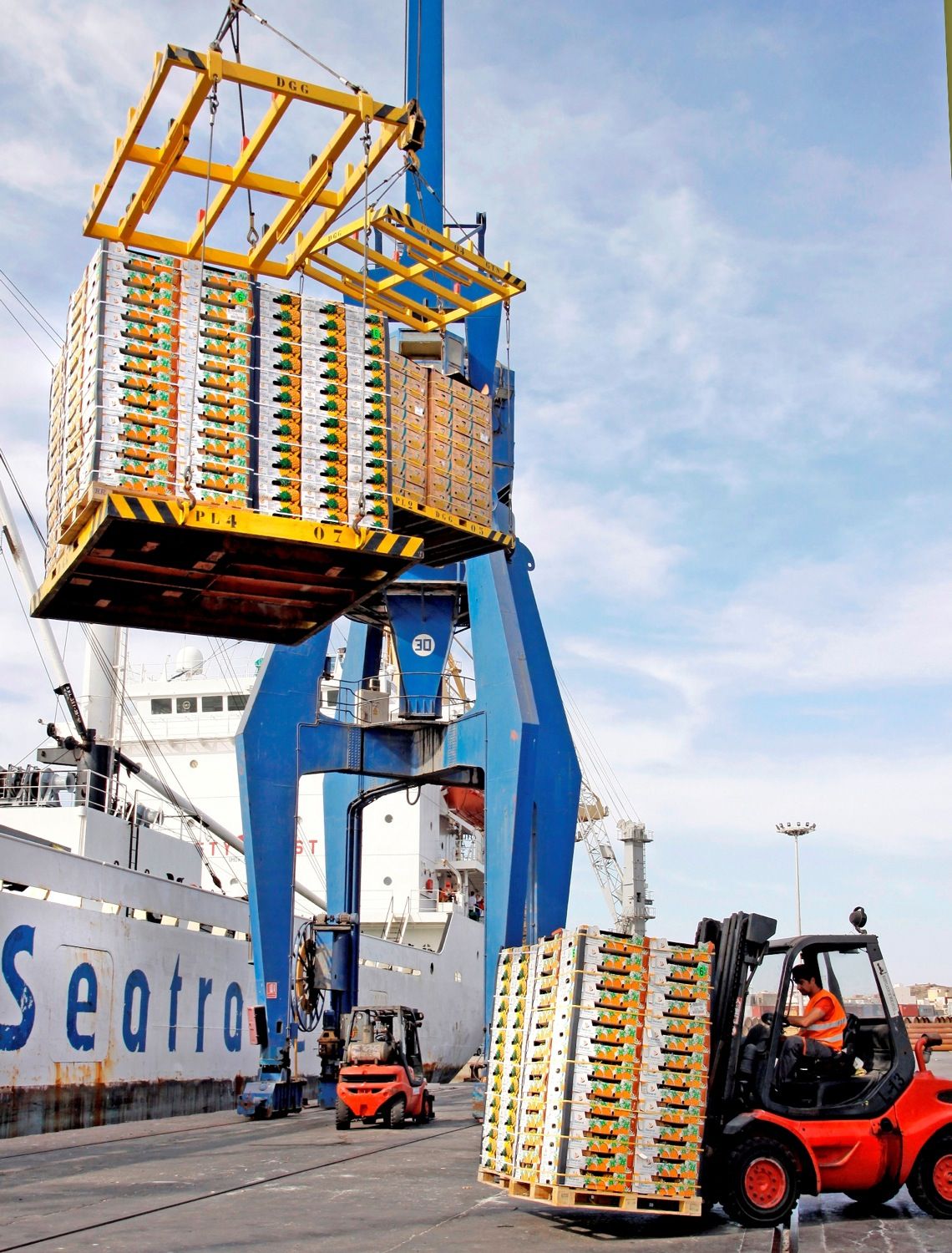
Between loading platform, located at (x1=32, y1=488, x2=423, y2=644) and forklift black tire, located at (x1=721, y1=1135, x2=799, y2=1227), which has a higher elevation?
loading platform, located at (x1=32, y1=488, x2=423, y2=644)

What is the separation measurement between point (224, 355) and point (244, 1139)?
10.1 m

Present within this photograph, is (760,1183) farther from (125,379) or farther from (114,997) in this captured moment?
(114,997)

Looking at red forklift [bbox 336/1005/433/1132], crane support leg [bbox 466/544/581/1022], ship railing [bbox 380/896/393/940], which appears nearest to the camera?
red forklift [bbox 336/1005/433/1132]

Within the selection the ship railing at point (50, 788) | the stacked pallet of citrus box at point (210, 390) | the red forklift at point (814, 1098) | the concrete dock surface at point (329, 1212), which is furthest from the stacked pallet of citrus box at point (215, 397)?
the ship railing at point (50, 788)

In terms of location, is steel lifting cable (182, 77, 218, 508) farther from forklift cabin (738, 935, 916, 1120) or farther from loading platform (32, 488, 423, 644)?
forklift cabin (738, 935, 916, 1120)

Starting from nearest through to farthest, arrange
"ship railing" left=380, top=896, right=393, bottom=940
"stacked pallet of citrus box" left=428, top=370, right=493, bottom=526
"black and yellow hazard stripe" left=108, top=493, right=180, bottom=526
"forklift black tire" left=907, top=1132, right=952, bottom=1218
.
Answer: "forklift black tire" left=907, top=1132, right=952, bottom=1218 → "black and yellow hazard stripe" left=108, top=493, right=180, bottom=526 → "stacked pallet of citrus box" left=428, top=370, right=493, bottom=526 → "ship railing" left=380, top=896, right=393, bottom=940

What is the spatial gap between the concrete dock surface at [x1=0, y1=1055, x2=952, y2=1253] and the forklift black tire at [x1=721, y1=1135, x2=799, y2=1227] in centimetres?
19

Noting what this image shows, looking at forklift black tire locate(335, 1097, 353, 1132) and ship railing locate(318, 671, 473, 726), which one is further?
ship railing locate(318, 671, 473, 726)

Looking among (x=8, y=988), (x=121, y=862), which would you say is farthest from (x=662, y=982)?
(x=121, y=862)

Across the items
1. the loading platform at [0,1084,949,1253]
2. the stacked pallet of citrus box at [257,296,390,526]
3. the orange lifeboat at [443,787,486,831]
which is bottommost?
the loading platform at [0,1084,949,1253]

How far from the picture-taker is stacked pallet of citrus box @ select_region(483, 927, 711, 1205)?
8.07 m

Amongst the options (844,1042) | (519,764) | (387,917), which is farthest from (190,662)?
(844,1042)

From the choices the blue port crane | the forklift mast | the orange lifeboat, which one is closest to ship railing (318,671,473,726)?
the blue port crane

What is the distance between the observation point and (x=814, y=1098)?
28.9 ft
